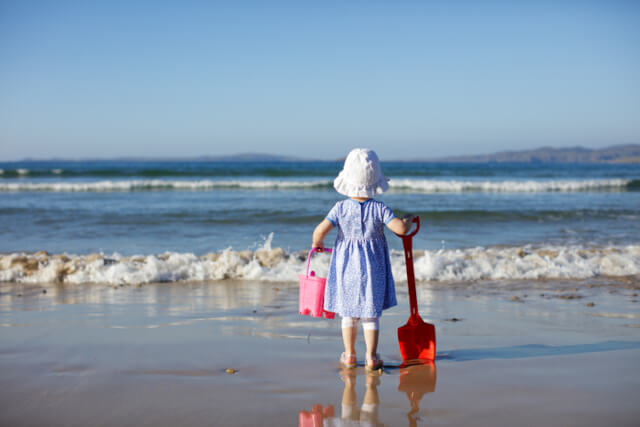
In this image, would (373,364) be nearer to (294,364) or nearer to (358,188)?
(294,364)

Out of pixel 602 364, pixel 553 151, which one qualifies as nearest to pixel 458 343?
pixel 602 364

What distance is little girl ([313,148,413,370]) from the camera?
337 cm

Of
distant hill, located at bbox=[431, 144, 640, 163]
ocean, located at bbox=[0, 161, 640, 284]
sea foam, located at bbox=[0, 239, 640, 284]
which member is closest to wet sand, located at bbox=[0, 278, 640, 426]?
sea foam, located at bbox=[0, 239, 640, 284]

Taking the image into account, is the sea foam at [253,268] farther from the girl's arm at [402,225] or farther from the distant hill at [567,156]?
the distant hill at [567,156]

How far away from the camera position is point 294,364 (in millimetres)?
3471

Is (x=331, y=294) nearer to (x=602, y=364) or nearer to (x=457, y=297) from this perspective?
(x=602, y=364)

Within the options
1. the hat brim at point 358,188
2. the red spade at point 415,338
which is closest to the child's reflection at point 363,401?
the red spade at point 415,338

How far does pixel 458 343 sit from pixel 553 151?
264ft

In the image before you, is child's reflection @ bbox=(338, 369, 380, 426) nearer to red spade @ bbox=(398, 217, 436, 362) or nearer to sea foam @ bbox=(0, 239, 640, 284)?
red spade @ bbox=(398, 217, 436, 362)

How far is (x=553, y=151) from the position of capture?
76.8 metres

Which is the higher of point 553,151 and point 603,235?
point 553,151

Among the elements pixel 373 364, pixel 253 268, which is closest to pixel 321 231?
pixel 373 364

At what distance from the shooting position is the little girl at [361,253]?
11.1ft

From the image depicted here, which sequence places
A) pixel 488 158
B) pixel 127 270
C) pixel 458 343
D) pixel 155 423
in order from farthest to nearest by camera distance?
1. pixel 488 158
2. pixel 127 270
3. pixel 458 343
4. pixel 155 423
